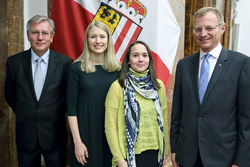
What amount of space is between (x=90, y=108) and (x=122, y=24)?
3.89 ft

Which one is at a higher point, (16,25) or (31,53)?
(16,25)

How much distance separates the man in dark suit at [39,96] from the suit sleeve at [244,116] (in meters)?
1.34

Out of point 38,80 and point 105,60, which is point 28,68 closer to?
point 38,80

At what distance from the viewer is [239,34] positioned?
383 inches

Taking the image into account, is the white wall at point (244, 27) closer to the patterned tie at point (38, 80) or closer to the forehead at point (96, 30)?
the forehead at point (96, 30)

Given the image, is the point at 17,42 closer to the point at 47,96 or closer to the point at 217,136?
the point at 47,96

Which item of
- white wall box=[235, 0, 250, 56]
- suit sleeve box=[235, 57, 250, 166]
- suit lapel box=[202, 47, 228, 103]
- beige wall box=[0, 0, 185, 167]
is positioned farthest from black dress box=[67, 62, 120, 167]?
white wall box=[235, 0, 250, 56]

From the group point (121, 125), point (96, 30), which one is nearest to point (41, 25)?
point (96, 30)

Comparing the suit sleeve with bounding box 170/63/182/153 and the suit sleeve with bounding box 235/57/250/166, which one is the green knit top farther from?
the suit sleeve with bounding box 235/57/250/166

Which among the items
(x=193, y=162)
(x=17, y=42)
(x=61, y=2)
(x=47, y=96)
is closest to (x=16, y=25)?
(x=17, y=42)

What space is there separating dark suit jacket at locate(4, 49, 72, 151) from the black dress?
0.17 meters

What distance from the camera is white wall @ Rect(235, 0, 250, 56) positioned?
9641 mm

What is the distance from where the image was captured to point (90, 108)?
6.19ft

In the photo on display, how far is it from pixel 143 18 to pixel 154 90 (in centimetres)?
121
